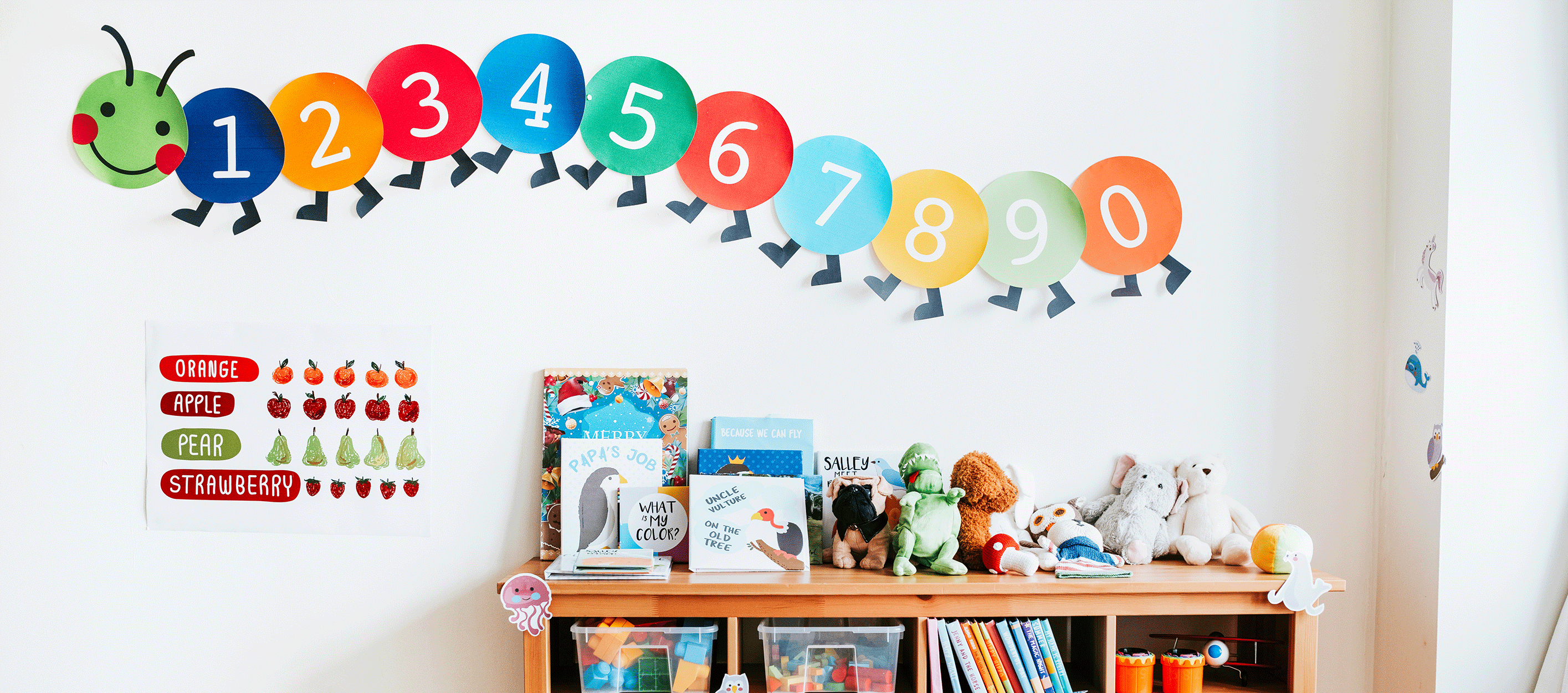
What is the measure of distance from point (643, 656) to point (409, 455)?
619 mm

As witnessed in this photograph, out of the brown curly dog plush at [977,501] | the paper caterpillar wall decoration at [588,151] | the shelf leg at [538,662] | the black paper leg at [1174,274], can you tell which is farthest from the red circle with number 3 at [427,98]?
the black paper leg at [1174,274]

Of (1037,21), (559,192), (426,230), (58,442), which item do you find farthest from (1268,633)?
(58,442)

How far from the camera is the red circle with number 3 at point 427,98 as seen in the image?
1588 millimetres

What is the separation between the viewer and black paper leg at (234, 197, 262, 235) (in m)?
1.61

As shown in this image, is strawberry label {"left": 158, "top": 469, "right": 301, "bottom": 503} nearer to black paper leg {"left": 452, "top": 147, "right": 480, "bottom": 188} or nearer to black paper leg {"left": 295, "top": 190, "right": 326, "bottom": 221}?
black paper leg {"left": 295, "top": 190, "right": 326, "bottom": 221}

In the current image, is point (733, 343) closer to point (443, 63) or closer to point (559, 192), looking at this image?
point (559, 192)

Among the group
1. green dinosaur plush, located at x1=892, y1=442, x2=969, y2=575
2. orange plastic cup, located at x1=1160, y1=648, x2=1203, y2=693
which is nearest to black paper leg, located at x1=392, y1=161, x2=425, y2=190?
green dinosaur plush, located at x1=892, y1=442, x2=969, y2=575

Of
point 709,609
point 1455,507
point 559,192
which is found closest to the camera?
point 709,609

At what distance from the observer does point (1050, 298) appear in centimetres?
162

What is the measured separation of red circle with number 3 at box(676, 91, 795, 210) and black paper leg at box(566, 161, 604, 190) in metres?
0.16

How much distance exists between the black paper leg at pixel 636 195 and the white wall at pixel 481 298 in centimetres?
1

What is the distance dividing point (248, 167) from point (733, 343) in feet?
3.30

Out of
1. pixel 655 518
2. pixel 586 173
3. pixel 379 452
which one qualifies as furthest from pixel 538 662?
pixel 586 173

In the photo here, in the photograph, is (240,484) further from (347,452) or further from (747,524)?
(747,524)
